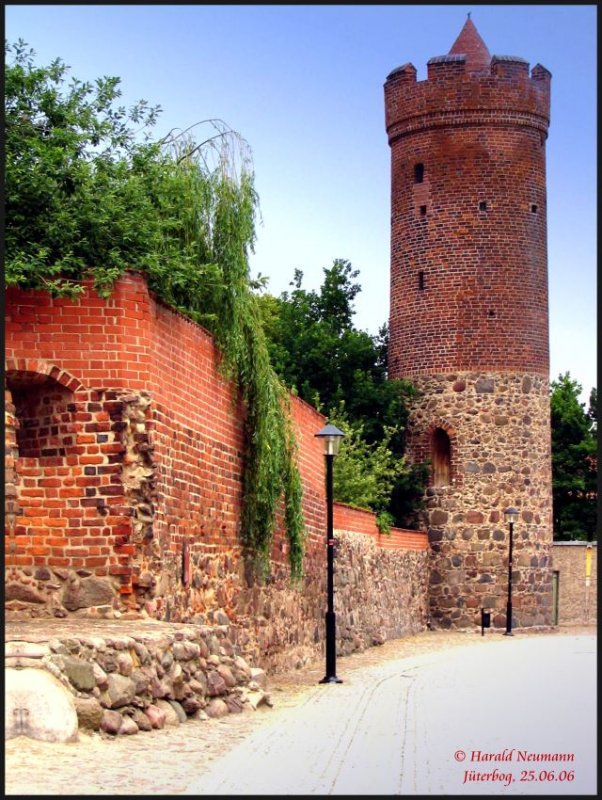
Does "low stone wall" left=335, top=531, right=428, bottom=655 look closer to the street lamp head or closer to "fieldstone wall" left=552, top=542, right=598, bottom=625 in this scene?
the street lamp head

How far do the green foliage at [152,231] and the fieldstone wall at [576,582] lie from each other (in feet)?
78.1

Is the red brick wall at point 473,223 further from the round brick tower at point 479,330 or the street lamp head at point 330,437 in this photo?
the street lamp head at point 330,437

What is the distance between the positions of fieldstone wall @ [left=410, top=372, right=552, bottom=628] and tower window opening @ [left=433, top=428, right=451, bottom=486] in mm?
283

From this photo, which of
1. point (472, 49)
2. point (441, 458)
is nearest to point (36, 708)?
point (441, 458)

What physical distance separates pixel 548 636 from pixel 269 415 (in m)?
18.5

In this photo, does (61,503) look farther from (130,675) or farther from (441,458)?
(441,458)

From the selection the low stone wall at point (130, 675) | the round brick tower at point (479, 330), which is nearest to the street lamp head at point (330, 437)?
the low stone wall at point (130, 675)

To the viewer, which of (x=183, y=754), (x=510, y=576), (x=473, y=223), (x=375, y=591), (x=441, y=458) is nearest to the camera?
(x=183, y=754)

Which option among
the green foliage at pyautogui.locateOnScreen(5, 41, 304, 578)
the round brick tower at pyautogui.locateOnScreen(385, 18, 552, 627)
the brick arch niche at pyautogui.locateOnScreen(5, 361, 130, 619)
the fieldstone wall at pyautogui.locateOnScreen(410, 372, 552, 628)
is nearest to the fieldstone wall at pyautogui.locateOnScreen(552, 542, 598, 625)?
the round brick tower at pyautogui.locateOnScreen(385, 18, 552, 627)

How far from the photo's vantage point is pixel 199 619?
15703 millimetres

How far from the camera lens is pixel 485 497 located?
3728cm

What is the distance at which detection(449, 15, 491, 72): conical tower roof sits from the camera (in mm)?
38094

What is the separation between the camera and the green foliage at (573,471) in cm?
5091

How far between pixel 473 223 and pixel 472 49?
16.2 ft
